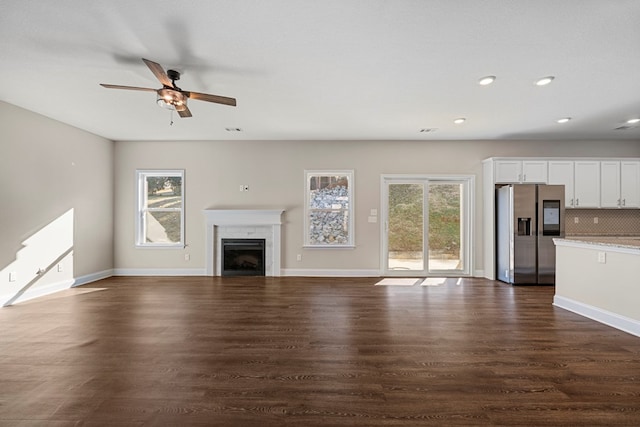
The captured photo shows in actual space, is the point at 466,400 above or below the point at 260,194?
below

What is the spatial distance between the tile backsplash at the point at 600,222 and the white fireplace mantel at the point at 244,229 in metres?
5.65

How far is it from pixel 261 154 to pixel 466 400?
210 inches

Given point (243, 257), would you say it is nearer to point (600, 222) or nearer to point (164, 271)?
point (164, 271)

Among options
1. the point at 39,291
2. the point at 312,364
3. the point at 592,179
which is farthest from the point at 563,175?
the point at 39,291

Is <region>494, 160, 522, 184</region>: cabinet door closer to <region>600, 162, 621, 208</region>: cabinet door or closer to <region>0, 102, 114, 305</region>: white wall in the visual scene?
<region>600, 162, 621, 208</region>: cabinet door

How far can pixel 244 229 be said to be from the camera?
616 centimetres

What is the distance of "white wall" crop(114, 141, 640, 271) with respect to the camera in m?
6.12

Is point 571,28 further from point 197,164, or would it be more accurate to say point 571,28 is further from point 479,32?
point 197,164

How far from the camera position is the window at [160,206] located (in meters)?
Result: 6.27

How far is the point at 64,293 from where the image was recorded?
Result: 189 inches

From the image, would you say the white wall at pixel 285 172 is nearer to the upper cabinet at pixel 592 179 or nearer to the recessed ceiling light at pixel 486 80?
the upper cabinet at pixel 592 179

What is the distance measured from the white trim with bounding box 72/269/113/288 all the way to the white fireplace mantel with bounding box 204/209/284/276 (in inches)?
75.4

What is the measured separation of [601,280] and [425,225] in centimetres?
288

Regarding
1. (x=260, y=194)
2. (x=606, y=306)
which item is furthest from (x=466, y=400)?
(x=260, y=194)
